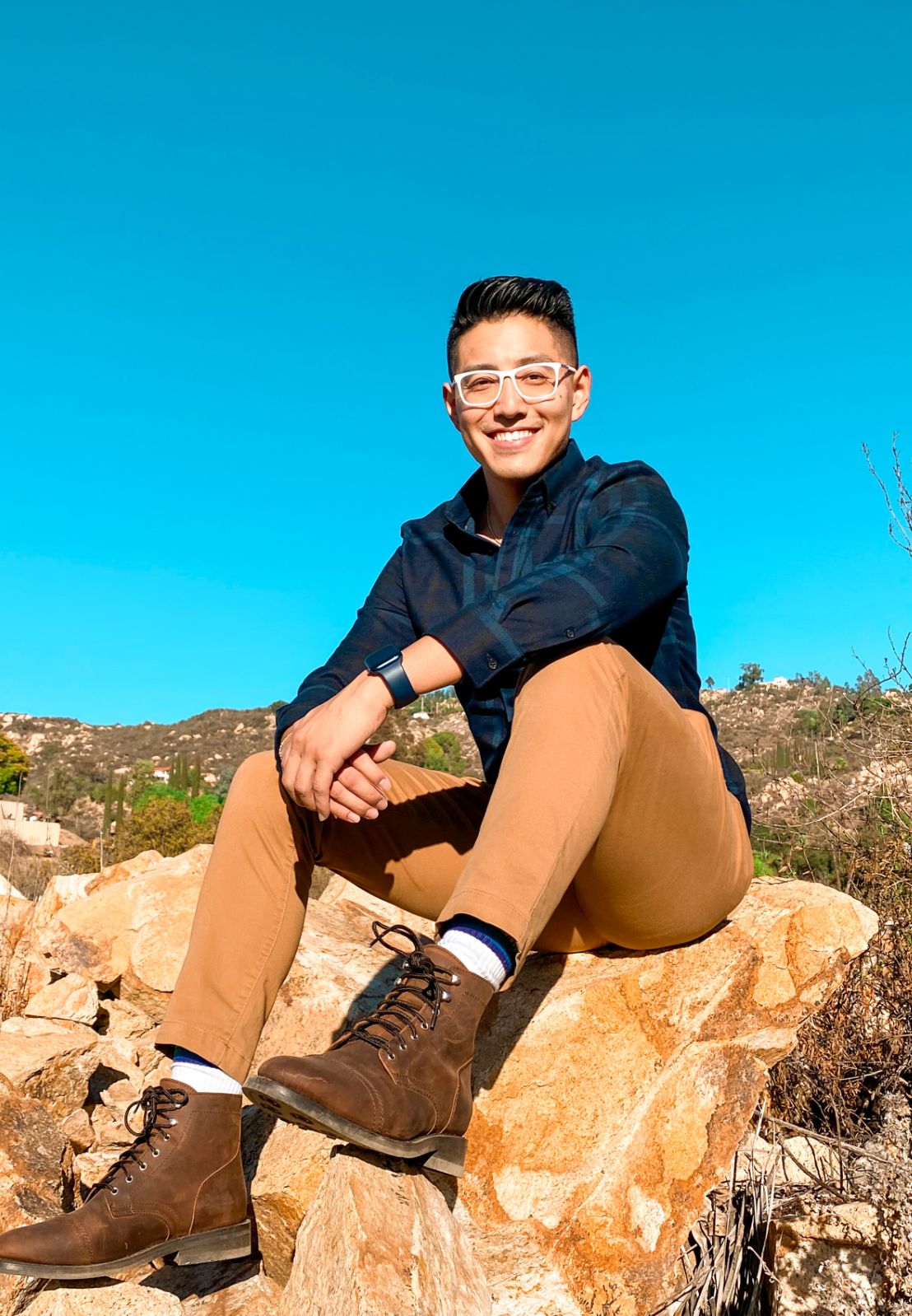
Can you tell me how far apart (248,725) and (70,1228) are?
38226mm

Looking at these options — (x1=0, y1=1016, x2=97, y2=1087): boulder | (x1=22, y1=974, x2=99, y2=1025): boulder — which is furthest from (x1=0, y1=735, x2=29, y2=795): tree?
(x1=0, y1=1016, x2=97, y2=1087): boulder

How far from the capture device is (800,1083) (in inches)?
110

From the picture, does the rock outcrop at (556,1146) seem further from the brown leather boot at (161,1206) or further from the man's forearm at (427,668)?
the man's forearm at (427,668)

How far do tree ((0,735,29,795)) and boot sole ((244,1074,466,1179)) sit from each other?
32.7 m

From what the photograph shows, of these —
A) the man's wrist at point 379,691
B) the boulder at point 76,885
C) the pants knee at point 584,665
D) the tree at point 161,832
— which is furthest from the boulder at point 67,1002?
the tree at point 161,832

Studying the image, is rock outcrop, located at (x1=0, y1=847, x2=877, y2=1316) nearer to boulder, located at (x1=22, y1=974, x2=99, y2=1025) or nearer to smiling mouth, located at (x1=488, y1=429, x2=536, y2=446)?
boulder, located at (x1=22, y1=974, x2=99, y2=1025)

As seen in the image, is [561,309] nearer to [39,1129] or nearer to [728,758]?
[728,758]


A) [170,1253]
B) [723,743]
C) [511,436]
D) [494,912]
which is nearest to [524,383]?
[511,436]

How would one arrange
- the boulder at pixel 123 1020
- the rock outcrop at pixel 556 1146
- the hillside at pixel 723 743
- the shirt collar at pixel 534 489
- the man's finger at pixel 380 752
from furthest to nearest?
the hillside at pixel 723 743
the boulder at pixel 123 1020
the shirt collar at pixel 534 489
the man's finger at pixel 380 752
the rock outcrop at pixel 556 1146

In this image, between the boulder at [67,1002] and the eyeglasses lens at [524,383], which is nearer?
the eyeglasses lens at [524,383]

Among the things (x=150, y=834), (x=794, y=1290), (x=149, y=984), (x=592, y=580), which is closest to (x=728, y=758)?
(x=592, y=580)


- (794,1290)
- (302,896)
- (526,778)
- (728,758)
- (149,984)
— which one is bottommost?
(794,1290)

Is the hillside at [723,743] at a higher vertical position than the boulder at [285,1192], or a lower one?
higher

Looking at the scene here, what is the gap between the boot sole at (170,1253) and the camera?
1.87 m
